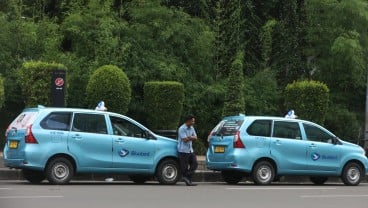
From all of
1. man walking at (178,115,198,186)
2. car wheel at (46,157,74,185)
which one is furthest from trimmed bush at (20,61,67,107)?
car wheel at (46,157,74,185)

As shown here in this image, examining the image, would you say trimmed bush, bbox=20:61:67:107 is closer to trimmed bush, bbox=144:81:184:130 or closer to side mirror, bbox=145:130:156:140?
trimmed bush, bbox=144:81:184:130

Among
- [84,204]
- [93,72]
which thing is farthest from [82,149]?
[93,72]

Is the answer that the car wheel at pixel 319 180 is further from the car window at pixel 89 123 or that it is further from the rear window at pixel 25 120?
the rear window at pixel 25 120

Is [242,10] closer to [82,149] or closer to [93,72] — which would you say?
[93,72]

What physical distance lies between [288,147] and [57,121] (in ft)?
19.9

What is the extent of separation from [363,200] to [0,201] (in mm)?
7276

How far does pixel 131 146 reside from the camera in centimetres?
1570

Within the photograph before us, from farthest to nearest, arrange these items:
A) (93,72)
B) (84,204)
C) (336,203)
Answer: (93,72) < (336,203) < (84,204)

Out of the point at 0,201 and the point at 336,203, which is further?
the point at 336,203

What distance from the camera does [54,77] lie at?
1986cm

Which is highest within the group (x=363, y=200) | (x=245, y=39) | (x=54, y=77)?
(x=245, y=39)

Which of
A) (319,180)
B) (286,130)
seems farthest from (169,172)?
(319,180)

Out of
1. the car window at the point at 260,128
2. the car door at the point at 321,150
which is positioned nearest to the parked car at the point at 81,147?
the car window at the point at 260,128

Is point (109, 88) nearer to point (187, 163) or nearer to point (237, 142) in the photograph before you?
point (187, 163)
